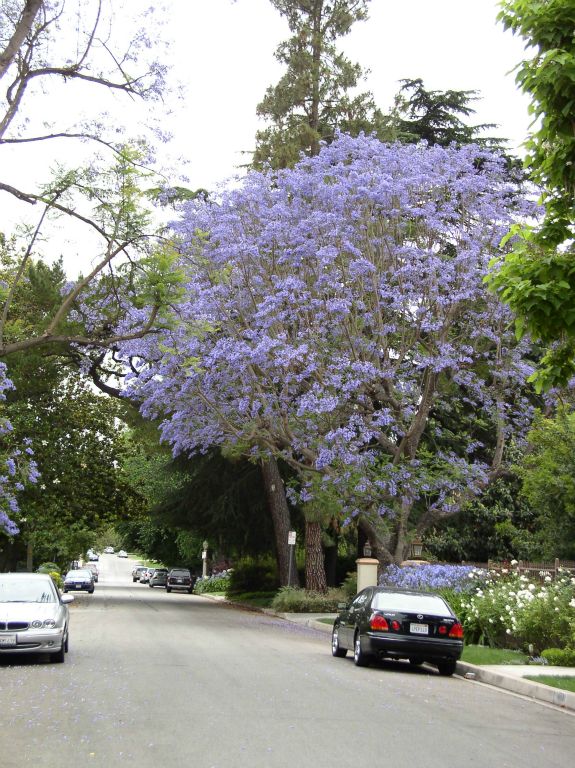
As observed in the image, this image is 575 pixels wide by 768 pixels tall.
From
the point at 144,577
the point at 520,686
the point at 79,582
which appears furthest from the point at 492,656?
the point at 144,577

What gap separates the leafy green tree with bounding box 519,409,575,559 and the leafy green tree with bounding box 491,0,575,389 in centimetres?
1239

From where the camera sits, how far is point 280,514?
37.3 metres

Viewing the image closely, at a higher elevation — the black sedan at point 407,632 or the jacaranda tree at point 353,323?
the jacaranda tree at point 353,323

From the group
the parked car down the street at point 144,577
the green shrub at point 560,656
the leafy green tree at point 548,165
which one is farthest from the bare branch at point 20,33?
the parked car down the street at point 144,577

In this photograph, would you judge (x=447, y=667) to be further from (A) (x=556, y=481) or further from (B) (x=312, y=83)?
(B) (x=312, y=83)

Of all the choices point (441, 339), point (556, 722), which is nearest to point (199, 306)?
point (441, 339)

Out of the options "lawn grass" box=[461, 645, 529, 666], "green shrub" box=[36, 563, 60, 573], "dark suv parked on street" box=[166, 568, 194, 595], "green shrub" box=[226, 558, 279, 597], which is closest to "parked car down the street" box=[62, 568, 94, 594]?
"green shrub" box=[36, 563, 60, 573]

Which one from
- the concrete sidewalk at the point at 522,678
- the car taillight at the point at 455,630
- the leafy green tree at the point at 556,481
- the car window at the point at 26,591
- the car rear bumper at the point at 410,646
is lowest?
the concrete sidewalk at the point at 522,678

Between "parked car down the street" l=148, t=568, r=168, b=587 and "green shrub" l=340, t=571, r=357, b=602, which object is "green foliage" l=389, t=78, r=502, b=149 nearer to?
"green shrub" l=340, t=571, r=357, b=602

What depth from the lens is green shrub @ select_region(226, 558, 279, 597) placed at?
4778 cm

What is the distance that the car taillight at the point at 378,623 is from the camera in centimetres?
1605

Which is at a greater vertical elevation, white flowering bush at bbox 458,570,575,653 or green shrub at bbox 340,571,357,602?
green shrub at bbox 340,571,357,602

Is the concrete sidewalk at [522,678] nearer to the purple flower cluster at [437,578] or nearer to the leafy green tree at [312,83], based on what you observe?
the purple flower cluster at [437,578]

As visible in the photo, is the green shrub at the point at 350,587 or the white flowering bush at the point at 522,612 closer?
the white flowering bush at the point at 522,612
